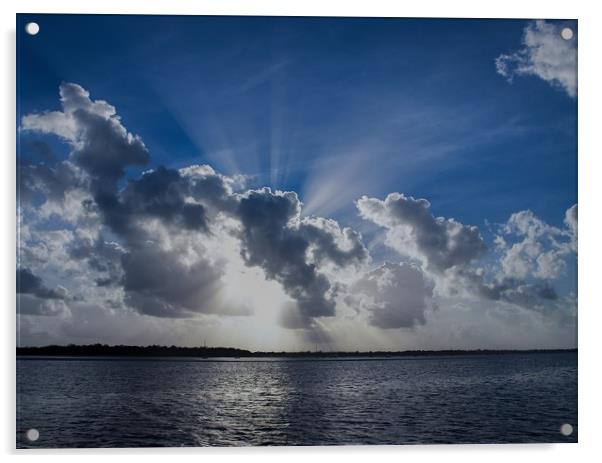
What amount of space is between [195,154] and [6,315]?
3.19m

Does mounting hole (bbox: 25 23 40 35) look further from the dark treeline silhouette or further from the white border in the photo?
the dark treeline silhouette

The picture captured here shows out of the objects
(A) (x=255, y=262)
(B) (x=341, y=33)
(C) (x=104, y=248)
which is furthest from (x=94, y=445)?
(B) (x=341, y=33)

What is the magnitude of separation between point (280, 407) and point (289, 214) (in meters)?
2.94

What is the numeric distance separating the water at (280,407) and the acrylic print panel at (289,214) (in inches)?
1.8

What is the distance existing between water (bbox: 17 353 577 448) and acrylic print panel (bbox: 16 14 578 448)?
0.15 ft

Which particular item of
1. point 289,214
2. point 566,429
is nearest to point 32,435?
point 289,214

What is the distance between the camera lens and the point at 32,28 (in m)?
7.78

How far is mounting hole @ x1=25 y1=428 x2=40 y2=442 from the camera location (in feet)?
24.3

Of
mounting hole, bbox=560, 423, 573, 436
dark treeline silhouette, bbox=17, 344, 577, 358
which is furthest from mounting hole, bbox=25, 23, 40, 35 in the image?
mounting hole, bbox=560, 423, 573, 436

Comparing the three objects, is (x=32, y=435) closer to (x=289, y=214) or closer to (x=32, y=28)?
(x=289, y=214)

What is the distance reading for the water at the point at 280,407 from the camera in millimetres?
7648

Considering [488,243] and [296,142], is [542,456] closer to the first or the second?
[488,243]
